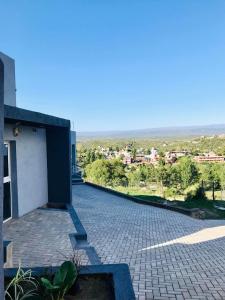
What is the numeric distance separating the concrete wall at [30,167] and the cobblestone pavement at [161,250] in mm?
1817

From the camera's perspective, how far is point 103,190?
23359 millimetres

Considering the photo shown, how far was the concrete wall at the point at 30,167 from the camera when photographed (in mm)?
10922

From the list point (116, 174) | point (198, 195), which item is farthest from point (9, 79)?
point (116, 174)

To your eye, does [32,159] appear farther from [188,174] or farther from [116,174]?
[116,174]

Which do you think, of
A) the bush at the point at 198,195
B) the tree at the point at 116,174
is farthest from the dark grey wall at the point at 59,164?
the tree at the point at 116,174

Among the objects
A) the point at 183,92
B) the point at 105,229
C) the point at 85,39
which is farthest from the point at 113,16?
the point at 183,92

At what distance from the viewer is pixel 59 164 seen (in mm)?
13133

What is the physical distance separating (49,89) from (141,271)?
70.6 metres

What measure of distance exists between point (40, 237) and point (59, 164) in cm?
464

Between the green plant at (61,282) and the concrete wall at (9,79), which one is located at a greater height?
the concrete wall at (9,79)

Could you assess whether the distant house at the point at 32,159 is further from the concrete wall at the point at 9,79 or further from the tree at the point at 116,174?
the tree at the point at 116,174

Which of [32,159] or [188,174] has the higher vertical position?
[32,159]

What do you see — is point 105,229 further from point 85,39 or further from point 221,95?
point 221,95

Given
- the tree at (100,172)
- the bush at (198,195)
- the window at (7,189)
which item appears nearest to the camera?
the window at (7,189)
